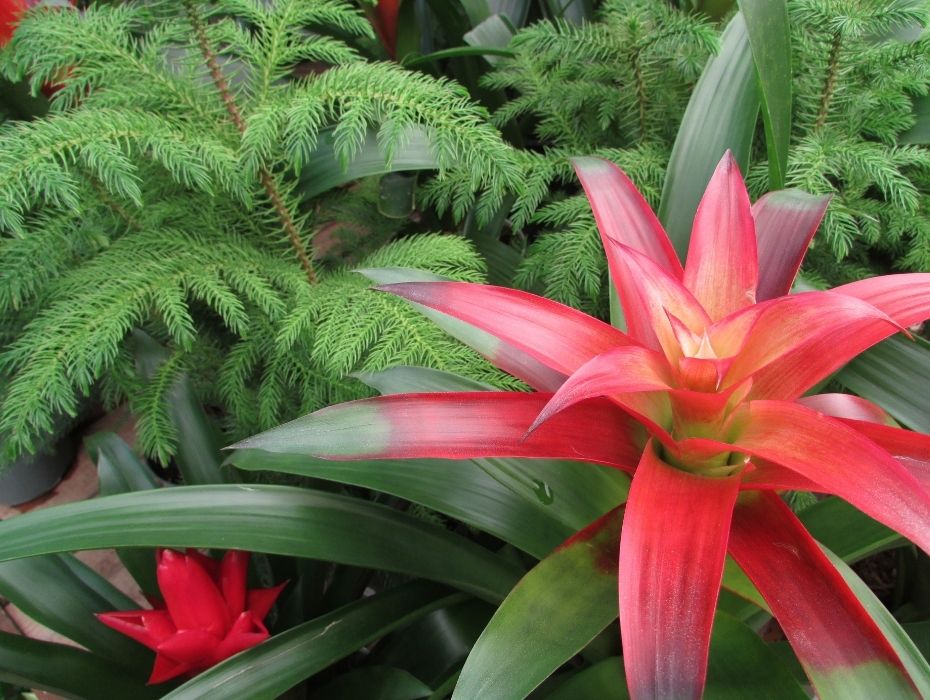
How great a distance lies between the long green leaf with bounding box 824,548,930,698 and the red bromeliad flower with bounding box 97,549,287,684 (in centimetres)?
57

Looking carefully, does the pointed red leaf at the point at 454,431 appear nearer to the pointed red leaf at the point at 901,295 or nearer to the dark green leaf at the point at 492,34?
the pointed red leaf at the point at 901,295

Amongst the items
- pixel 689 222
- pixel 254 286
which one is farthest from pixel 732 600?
pixel 254 286

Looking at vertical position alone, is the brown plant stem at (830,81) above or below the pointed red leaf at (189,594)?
above

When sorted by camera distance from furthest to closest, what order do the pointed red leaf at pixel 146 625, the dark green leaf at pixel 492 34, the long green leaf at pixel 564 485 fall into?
1. the dark green leaf at pixel 492 34
2. the pointed red leaf at pixel 146 625
3. the long green leaf at pixel 564 485

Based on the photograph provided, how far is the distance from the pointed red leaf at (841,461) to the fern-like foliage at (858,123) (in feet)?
1.22

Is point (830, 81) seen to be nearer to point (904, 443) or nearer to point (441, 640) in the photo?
point (904, 443)

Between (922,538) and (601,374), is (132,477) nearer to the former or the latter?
(601,374)

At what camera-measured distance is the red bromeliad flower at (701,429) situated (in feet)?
1.43

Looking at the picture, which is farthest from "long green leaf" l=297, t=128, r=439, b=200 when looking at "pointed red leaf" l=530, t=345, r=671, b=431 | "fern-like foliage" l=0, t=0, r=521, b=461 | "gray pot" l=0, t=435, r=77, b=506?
"gray pot" l=0, t=435, r=77, b=506

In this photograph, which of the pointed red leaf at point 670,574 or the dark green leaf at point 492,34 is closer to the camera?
the pointed red leaf at point 670,574

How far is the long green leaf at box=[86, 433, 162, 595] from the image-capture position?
0.88m

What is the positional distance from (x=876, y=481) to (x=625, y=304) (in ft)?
0.74

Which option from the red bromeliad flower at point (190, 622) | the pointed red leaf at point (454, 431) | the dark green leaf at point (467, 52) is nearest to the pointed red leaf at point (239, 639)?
the red bromeliad flower at point (190, 622)

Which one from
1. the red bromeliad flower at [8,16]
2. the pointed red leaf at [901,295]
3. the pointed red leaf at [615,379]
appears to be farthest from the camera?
the red bromeliad flower at [8,16]
